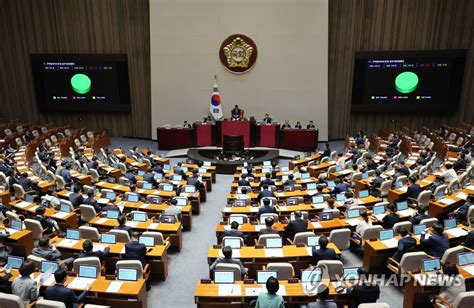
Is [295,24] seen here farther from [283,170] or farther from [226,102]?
[283,170]

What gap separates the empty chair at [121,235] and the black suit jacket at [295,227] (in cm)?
356

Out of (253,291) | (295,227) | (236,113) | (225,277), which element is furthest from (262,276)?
(236,113)

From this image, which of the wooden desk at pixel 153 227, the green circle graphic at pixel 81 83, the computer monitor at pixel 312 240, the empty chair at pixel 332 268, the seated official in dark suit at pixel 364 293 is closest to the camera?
the seated official in dark suit at pixel 364 293

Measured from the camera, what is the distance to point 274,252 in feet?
25.5

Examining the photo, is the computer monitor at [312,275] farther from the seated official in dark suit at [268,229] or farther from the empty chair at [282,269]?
the seated official in dark suit at [268,229]

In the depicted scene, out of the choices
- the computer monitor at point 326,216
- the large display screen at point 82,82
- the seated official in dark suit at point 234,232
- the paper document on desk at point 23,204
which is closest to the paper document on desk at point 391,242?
the computer monitor at point 326,216

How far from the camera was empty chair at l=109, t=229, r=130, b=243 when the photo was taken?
8.28 metres

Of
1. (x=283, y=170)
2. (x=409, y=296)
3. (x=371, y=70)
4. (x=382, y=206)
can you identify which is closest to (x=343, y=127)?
(x=371, y=70)

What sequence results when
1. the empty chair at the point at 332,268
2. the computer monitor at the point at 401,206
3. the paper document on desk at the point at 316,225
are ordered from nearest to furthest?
the empty chair at the point at 332,268 < the paper document on desk at the point at 316,225 < the computer monitor at the point at 401,206

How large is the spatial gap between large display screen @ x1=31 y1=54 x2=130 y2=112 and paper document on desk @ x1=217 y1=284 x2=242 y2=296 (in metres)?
18.5

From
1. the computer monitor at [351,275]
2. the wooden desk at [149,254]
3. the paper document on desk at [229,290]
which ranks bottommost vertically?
the wooden desk at [149,254]

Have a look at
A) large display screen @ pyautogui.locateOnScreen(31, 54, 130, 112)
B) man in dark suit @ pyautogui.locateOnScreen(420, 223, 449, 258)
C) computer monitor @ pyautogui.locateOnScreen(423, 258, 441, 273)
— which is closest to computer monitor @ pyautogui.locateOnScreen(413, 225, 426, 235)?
man in dark suit @ pyautogui.locateOnScreen(420, 223, 449, 258)

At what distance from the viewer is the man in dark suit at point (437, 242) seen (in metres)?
7.52

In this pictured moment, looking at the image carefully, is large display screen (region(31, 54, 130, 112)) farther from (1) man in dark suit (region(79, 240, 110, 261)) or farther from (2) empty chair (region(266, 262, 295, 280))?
(2) empty chair (region(266, 262, 295, 280))
